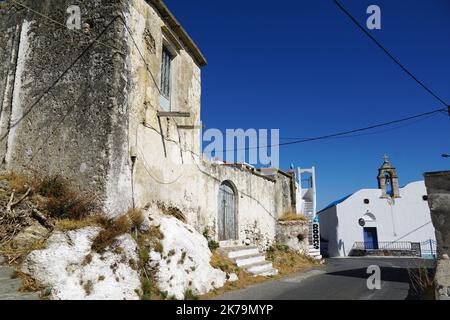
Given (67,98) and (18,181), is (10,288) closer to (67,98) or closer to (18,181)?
(18,181)

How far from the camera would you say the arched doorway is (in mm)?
13008

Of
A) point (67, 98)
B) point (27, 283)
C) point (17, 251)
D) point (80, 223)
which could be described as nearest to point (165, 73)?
point (67, 98)

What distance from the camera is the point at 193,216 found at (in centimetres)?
1116

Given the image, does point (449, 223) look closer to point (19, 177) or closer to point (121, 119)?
point (121, 119)

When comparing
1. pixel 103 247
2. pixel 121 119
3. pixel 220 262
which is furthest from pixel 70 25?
pixel 220 262

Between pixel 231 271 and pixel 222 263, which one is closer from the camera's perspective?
pixel 231 271

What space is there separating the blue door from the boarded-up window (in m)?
23.9

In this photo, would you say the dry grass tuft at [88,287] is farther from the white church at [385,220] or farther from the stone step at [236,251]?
the white church at [385,220]

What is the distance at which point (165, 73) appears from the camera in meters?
10.3

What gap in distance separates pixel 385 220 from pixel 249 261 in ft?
67.7

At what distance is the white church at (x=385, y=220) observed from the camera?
27.6 m

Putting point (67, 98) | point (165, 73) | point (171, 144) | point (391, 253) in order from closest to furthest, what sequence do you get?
point (67, 98) → point (171, 144) → point (165, 73) → point (391, 253)

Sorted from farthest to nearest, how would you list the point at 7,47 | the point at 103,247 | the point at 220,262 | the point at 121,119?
1. the point at 220,262
2. the point at 7,47
3. the point at 121,119
4. the point at 103,247

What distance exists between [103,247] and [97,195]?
1293mm
